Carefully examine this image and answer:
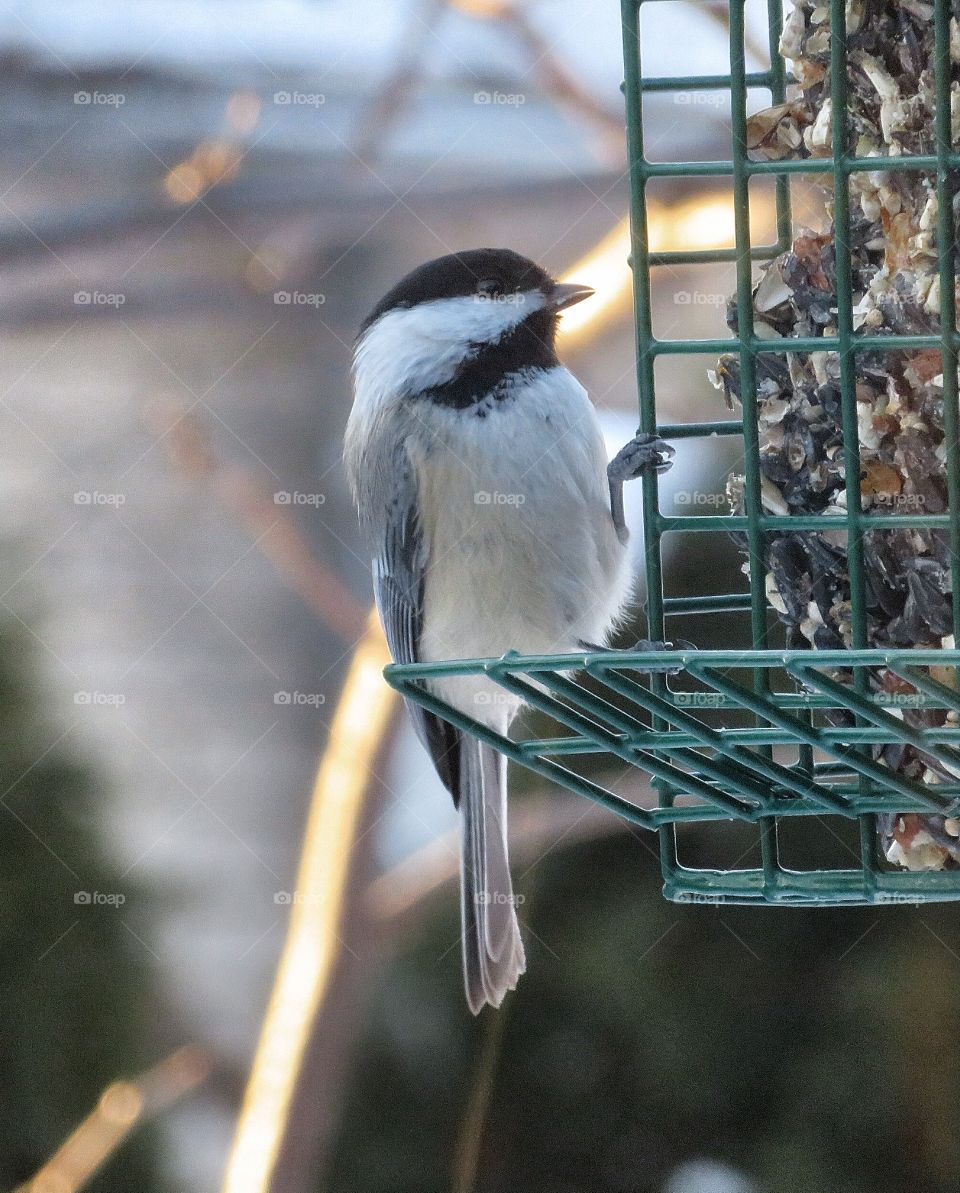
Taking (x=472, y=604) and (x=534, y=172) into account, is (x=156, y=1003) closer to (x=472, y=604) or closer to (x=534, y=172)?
(x=472, y=604)

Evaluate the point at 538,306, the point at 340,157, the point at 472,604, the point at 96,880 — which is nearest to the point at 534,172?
the point at 340,157

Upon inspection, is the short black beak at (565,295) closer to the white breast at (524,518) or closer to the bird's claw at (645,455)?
the white breast at (524,518)

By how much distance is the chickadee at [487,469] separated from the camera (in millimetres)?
1875

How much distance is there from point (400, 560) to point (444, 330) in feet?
1.12

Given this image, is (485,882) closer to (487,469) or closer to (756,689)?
(487,469)

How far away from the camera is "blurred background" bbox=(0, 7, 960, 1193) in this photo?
2.18m

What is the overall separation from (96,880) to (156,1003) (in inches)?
9.7

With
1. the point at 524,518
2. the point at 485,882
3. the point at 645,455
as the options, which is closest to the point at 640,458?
the point at 645,455

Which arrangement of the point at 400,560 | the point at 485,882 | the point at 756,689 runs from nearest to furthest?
the point at 756,689, the point at 400,560, the point at 485,882

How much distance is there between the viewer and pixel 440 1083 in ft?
7.82

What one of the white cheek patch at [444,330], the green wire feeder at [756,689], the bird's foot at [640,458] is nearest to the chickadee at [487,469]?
the white cheek patch at [444,330]

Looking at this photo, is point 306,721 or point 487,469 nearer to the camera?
point 487,469

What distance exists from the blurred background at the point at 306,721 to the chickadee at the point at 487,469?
375 millimetres

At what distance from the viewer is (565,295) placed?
6.34 feet
